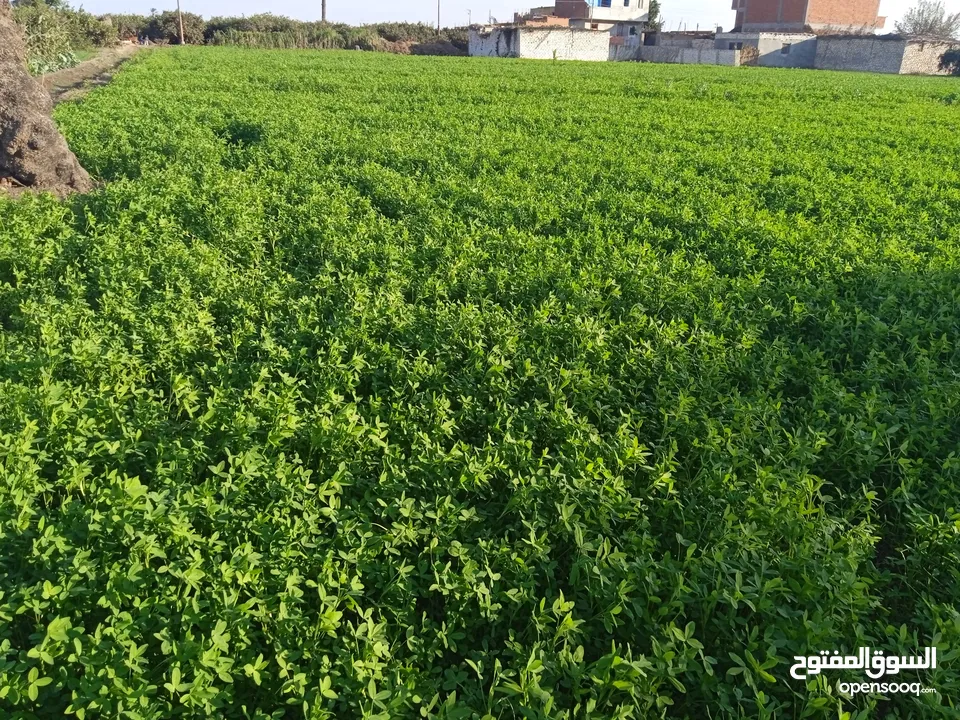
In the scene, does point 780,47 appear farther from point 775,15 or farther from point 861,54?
point 775,15

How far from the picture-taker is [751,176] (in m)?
11.1

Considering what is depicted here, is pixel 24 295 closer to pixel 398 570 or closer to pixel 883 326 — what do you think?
pixel 398 570

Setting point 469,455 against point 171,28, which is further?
point 171,28

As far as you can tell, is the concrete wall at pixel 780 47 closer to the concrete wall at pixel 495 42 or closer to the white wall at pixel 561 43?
the white wall at pixel 561 43

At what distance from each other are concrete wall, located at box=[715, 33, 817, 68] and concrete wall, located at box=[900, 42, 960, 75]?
25.3 feet

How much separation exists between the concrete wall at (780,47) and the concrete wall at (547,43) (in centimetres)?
1182

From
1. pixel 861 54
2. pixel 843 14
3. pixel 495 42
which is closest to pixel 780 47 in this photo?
pixel 861 54

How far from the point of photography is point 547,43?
56.2m

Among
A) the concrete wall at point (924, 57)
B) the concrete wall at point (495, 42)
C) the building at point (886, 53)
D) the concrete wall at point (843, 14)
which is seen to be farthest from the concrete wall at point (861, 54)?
the concrete wall at point (495, 42)

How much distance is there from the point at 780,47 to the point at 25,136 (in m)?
65.6

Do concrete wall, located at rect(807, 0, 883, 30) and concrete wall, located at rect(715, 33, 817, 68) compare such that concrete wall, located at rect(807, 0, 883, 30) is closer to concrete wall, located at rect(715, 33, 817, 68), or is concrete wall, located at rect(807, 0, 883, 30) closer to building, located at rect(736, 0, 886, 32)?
building, located at rect(736, 0, 886, 32)

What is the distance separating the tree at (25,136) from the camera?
1007 centimetres
